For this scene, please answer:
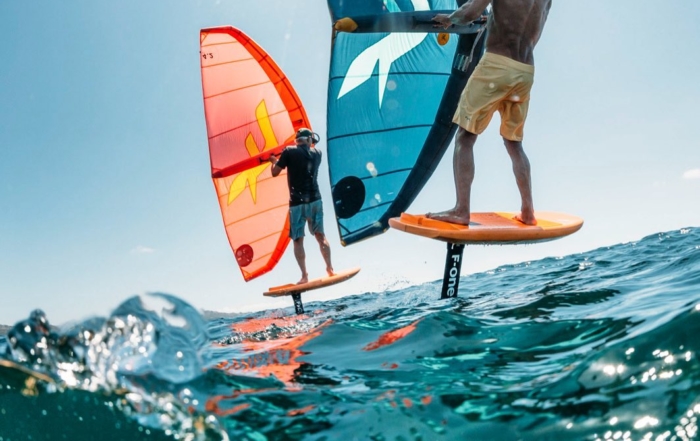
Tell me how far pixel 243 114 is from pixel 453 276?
6178mm

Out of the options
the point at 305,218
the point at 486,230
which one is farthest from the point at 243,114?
the point at 486,230

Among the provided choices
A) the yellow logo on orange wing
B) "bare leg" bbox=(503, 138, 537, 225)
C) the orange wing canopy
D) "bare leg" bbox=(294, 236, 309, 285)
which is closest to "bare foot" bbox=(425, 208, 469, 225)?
"bare leg" bbox=(503, 138, 537, 225)

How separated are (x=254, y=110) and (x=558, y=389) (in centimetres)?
857

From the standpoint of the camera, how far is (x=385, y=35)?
7.14 metres

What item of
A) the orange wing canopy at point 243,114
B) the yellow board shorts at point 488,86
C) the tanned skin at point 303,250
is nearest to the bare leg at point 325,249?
the tanned skin at point 303,250

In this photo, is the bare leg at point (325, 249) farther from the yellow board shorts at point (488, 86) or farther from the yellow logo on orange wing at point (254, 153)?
the yellow board shorts at point (488, 86)

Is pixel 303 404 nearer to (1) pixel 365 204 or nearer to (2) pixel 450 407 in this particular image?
(2) pixel 450 407

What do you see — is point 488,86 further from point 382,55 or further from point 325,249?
point 325,249

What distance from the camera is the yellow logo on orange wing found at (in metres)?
9.77

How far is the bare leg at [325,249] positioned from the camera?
7.56 meters

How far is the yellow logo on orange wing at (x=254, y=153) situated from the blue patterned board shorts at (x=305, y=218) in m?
2.75

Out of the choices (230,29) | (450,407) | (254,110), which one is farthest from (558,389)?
(230,29)

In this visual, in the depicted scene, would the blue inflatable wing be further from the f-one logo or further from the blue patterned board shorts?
the f-one logo

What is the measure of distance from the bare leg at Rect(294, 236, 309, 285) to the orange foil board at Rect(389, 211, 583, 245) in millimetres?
3136
